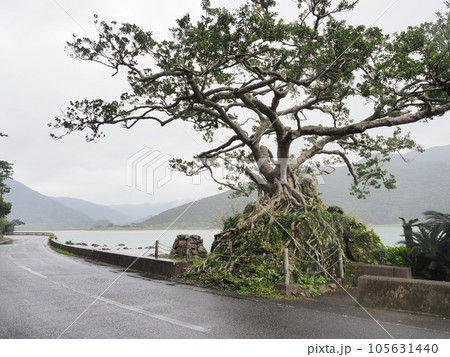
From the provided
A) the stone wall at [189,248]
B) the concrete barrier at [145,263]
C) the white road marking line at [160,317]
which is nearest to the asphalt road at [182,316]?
the white road marking line at [160,317]

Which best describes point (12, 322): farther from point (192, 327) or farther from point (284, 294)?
point (284, 294)

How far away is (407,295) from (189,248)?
34.7 feet

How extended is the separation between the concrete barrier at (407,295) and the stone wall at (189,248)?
9682 millimetres

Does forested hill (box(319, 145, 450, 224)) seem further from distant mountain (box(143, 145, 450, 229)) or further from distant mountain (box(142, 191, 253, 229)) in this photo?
distant mountain (box(142, 191, 253, 229))

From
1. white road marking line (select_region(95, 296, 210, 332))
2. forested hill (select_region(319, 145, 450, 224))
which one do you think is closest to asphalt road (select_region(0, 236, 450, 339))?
white road marking line (select_region(95, 296, 210, 332))

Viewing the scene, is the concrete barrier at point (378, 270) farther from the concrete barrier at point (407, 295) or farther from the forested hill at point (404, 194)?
the forested hill at point (404, 194)

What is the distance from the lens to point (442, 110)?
9.00 m

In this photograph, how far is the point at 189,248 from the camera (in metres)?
15.3

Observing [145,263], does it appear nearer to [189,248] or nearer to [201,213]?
[189,248]

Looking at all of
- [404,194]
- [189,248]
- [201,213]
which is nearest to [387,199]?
[404,194]

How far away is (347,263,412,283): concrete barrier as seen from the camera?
7.98 metres

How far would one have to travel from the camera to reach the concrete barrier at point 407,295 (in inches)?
231

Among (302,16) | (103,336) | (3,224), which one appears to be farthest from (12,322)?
(3,224)

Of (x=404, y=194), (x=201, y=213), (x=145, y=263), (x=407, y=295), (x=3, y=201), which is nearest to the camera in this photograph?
(x=407, y=295)
